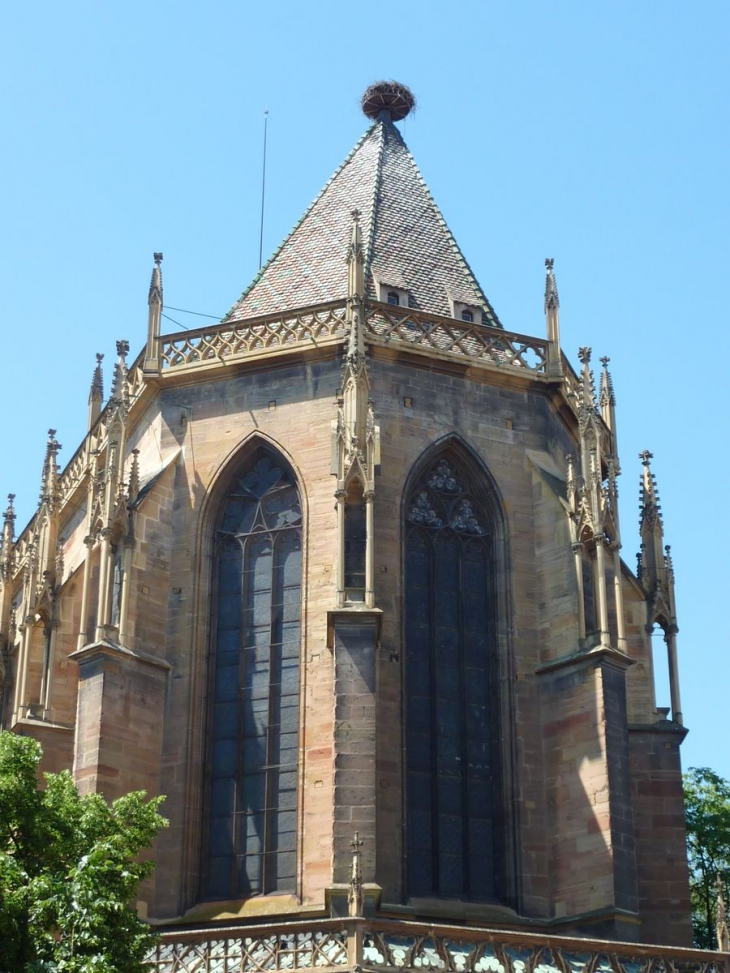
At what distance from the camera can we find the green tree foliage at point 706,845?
3400 cm

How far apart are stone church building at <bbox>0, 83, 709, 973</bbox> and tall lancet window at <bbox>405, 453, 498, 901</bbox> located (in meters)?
0.05

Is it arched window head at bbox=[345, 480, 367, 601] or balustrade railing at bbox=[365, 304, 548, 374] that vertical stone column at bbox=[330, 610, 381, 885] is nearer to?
arched window head at bbox=[345, 480, 367, 601]

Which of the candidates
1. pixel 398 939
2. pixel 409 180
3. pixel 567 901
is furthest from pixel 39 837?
pixel 409 180

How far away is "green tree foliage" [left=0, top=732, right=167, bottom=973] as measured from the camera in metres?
19.0

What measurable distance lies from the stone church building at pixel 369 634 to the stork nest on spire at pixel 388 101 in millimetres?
7876

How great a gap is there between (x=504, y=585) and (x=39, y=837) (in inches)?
407

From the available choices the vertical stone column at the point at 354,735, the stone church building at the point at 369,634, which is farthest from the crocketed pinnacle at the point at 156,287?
the vertical stone column at the point at 354,735

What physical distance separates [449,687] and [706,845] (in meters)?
9.03

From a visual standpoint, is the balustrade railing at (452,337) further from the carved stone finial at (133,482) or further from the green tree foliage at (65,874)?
the green tree foliage at (65,874)

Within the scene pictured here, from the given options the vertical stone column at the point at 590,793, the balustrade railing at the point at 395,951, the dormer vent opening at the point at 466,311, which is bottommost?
the balustrade railing at the point at 395,951

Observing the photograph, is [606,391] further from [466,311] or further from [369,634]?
[369,634]

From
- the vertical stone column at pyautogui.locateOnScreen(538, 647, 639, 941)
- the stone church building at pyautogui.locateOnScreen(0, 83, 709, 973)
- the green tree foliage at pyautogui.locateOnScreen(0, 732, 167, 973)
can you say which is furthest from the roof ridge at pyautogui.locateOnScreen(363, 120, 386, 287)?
the green tree foliage at pyautogui.locateOnScreen(0, 732, 167, 973)

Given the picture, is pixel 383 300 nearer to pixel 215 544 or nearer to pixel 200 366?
pixel 200 366

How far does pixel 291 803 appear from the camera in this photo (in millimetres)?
26344
